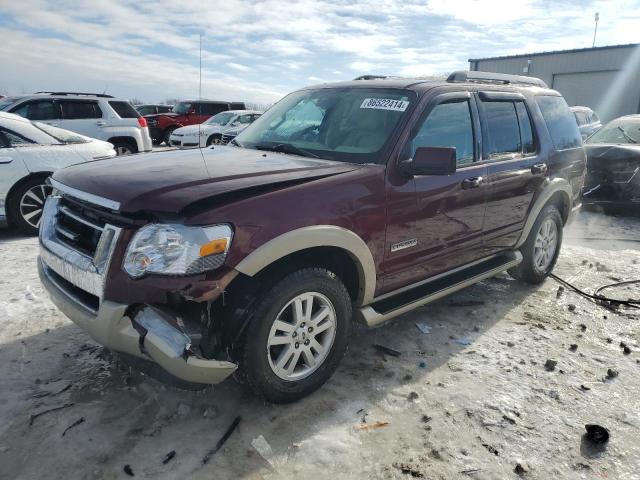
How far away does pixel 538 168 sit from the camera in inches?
178

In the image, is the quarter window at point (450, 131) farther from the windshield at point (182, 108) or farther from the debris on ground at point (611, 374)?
the windshield at point (182, 108)

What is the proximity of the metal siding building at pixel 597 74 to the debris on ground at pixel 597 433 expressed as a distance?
89.7ft

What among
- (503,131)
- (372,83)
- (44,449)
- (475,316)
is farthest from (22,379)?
(503,131)

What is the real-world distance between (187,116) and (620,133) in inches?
644

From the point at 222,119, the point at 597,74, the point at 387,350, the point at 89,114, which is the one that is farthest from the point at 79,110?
the point at 597,74

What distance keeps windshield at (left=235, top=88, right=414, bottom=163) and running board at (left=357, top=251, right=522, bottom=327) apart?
A: 3.11 feet

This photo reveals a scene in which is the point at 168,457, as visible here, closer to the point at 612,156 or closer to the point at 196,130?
the point at 612,156

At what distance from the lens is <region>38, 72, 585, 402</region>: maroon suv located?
7.85 feet

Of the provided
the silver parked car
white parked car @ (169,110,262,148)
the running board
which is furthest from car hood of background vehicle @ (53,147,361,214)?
the silver parked car

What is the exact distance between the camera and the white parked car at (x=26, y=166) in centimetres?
598

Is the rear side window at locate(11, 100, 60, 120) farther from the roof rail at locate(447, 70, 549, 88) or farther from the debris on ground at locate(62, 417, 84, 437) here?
the debris on ground at locate(62, 417, 84, 437)

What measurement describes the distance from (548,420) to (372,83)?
258 cm

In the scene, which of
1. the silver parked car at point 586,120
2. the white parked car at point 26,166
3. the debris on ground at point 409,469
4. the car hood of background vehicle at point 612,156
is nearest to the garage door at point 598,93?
the silver parked car at point 586,120

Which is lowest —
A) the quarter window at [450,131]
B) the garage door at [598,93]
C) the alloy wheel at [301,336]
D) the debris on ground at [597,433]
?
the debris on ground at [597,433]
